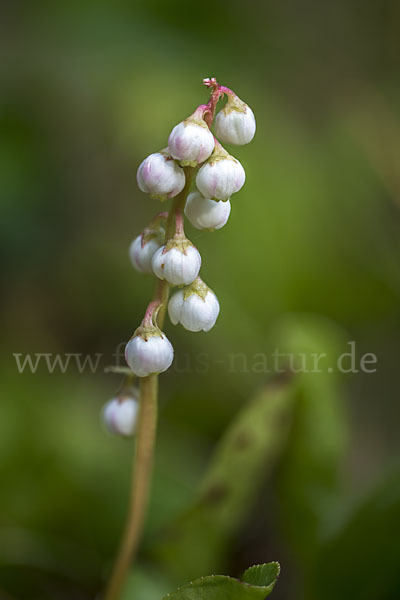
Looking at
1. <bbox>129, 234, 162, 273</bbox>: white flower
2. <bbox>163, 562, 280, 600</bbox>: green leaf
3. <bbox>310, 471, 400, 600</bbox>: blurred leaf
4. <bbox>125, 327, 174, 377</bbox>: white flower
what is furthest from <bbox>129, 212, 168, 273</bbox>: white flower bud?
<bbox>310, 471, 400, 600</bbox>: blurred leaf

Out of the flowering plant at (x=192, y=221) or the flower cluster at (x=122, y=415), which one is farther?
the flower cluster at (x=122, y=415)

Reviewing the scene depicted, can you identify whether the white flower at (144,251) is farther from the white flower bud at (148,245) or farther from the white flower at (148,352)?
the white flower at (148,352)

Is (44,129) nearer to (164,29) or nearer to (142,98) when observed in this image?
(142,98)

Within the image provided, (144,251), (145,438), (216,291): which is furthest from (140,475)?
(216,291)

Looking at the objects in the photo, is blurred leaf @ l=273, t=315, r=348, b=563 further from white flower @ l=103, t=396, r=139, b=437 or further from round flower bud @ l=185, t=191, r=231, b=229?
round flower bud @ l=185, t=191, r=231, b=229

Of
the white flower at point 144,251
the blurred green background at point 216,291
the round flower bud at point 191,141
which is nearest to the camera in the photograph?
the round flower bud at point 191,141

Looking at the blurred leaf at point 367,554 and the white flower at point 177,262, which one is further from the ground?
the white flower at point 177,262

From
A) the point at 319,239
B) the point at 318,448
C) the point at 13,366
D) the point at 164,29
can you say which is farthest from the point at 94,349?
the point at 164,29

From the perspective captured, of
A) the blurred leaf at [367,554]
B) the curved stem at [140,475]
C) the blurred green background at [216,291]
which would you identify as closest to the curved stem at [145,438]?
the curved stem at [140,475]
